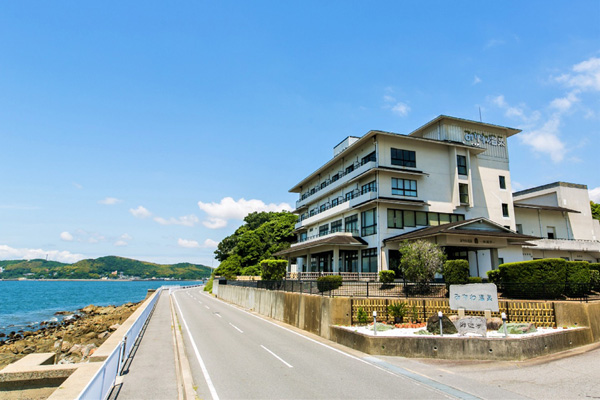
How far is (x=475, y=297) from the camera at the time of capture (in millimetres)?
15008

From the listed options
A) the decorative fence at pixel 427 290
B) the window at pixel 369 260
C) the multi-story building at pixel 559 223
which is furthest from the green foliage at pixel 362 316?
the multi-story building at pixel 559 223

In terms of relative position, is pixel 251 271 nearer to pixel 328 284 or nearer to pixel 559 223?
pixel 328 284

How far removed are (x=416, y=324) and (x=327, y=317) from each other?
424 centimetres

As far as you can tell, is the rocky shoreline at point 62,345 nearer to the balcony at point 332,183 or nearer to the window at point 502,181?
the balcony at point 332,183

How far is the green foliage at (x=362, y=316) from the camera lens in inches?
693

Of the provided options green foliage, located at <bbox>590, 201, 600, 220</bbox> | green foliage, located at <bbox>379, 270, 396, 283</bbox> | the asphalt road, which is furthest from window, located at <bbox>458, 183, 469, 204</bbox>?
green foliage, located at <bbox>590, 201, 600, 220</bbox>

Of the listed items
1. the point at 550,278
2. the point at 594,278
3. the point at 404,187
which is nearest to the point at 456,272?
the point at 550,278

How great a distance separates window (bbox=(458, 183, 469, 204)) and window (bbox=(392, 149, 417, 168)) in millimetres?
5632

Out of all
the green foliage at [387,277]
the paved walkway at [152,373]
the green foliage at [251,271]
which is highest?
the green foliage at [251,271]

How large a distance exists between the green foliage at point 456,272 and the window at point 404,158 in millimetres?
16170

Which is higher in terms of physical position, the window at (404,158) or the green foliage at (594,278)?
the window at (404,158)

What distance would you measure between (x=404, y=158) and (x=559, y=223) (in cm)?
2469

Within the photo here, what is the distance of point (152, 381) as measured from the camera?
9906 mm

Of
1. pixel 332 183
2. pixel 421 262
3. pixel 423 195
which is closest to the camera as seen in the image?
Result: pixel 421 262
